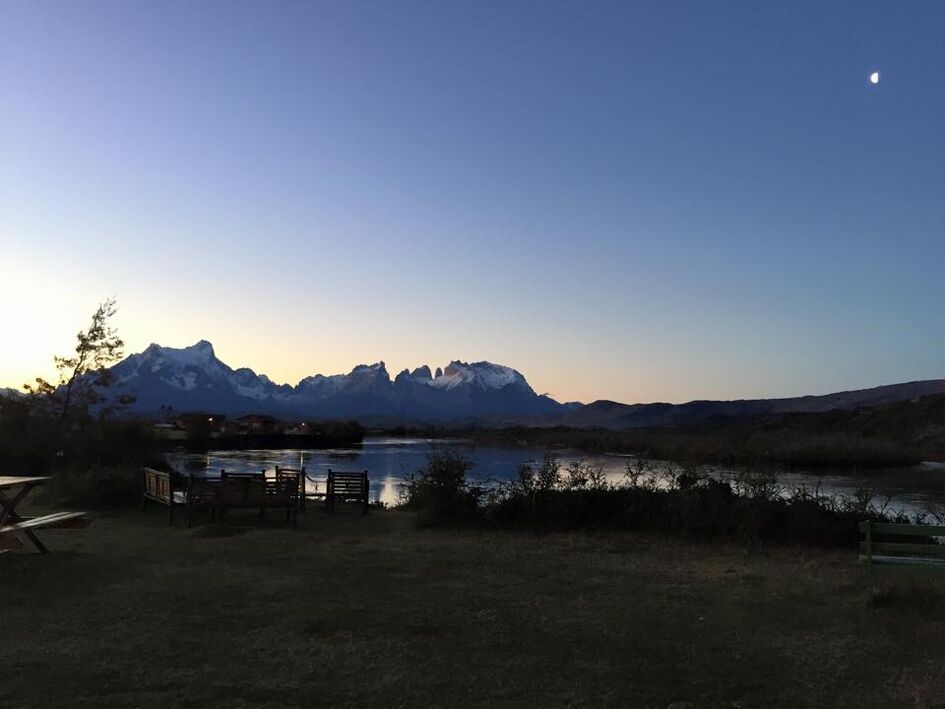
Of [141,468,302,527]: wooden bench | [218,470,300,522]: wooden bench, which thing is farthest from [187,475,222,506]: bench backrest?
[218,470,300,522]: wooden bench

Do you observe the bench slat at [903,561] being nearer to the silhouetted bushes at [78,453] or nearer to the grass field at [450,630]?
the grass field at [450,630]

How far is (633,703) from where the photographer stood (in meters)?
5.25

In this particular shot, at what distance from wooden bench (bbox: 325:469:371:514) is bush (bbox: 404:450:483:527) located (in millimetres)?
1696

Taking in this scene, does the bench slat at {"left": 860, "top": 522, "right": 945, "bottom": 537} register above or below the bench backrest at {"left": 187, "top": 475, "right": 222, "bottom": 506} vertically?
above

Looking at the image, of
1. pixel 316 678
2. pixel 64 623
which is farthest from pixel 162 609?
pixel 316 678

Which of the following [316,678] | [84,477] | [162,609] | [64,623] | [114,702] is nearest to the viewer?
[114,702]

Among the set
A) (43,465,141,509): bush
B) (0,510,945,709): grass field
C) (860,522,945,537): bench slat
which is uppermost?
(860,522,945,537): bench slat

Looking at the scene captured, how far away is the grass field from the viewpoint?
5.45 m

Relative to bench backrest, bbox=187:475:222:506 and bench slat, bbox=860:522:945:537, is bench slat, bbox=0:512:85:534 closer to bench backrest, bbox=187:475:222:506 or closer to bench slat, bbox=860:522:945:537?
bench backrest, bbox=187:475:222:506

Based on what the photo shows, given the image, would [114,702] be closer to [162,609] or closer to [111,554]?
[162,609]

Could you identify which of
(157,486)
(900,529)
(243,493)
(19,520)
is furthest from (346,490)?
(900,529)

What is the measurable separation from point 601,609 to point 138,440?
3239 centimetres

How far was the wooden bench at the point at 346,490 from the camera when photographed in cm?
1788

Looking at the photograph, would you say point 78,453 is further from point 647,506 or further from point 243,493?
point 647,506
